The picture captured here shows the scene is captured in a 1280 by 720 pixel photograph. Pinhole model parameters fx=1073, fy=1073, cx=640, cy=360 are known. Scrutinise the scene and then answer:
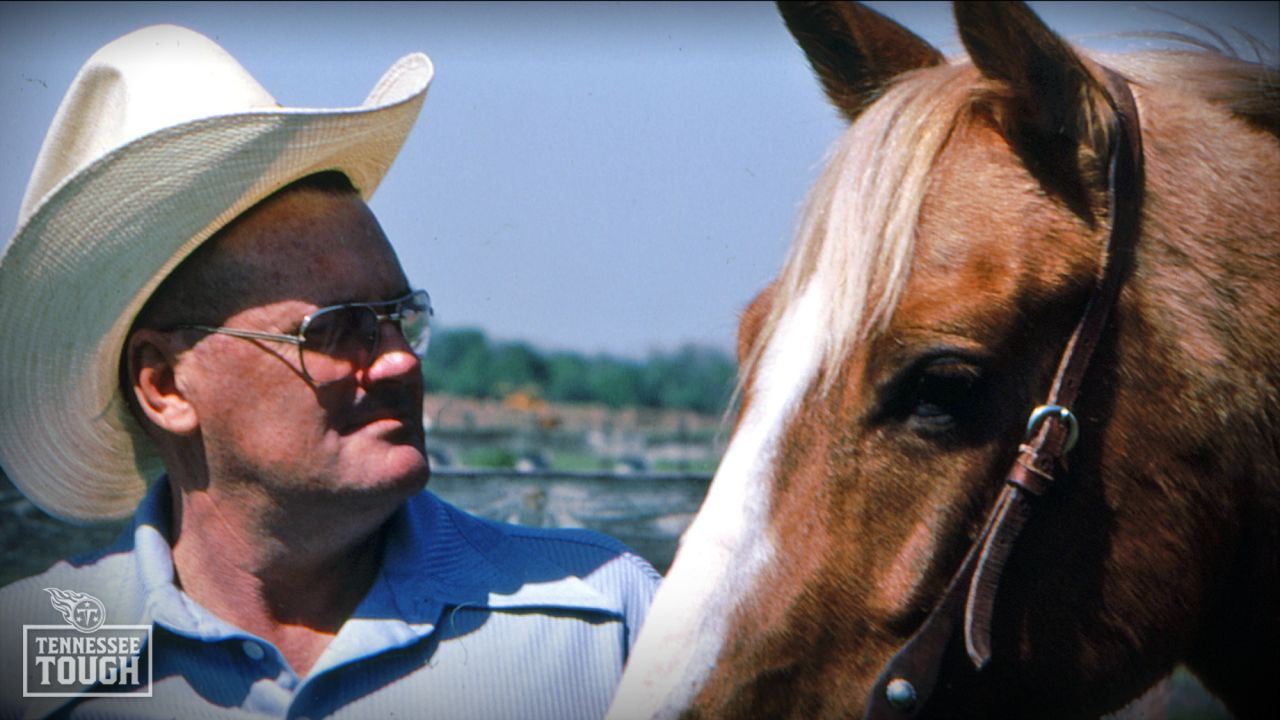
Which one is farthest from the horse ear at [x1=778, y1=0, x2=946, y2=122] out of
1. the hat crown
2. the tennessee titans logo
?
the tennessee titans logo

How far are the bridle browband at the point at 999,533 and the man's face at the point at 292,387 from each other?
1.01 metres

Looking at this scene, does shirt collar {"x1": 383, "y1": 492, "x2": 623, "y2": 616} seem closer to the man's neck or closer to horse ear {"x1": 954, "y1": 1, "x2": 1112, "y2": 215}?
the man's neck

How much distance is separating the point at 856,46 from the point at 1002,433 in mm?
814

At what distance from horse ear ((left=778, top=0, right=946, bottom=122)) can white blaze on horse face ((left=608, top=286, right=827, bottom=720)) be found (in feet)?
1.99

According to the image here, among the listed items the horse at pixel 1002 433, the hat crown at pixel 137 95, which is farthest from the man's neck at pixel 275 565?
the horse at pixel 1002 433

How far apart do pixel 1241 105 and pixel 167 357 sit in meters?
2.05

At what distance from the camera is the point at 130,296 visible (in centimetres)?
211

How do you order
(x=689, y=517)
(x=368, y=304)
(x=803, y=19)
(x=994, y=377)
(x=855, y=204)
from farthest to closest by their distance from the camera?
(x=689, y=517)
(x=368, y=304)
(x=803, y=19)
(x=855, y=204)
(x=994, y=377)

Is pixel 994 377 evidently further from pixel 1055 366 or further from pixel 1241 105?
pixel 1241 105

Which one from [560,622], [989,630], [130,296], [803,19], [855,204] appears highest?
[803,19]

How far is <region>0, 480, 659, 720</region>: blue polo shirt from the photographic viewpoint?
2.02 meters

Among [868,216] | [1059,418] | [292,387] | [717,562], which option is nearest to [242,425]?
[292,387]

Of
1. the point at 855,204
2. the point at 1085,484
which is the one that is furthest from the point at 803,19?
the point at 1085,484

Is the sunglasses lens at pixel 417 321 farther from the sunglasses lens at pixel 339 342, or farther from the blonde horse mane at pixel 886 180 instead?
the blonde horse mane at pixel 886 180
